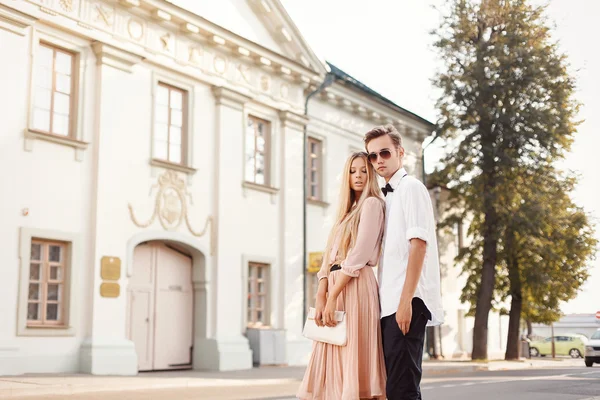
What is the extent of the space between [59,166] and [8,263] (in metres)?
2.24

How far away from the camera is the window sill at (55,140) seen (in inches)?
599

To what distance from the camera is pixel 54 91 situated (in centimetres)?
1614

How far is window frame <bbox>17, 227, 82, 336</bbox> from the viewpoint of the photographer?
14734 millimetres

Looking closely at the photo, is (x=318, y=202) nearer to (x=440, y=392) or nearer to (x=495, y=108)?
(x=495, y=108)

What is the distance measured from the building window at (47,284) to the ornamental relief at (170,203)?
2.29 metres

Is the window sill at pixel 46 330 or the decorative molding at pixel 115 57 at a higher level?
the decorative molding at pixel 115 57

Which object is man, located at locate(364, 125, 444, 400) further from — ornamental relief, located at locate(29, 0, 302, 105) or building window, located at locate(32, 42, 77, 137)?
ornamental relief, located at locate(29, 0, 302, 105)

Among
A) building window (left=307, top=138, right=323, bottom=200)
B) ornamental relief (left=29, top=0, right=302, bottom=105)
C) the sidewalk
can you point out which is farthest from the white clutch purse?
Answer: building window (left=307, top=138, right=323, bottom=200)

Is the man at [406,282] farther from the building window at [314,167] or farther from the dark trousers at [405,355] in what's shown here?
the building window at [314,167]

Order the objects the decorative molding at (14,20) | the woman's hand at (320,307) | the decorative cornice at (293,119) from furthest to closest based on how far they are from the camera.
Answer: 1. the decorative cornice at (293,119)
2. the decorative molding at (14,20)
3. the woman's hand at (320,307)

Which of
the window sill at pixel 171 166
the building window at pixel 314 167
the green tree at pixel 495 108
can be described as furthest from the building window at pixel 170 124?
the green tree at pixel 495 108

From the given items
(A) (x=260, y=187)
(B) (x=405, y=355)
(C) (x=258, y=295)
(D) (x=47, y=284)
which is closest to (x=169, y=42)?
(A) (x=260, y=187)

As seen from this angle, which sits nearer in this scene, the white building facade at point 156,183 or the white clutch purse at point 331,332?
the white clutch purse at point 331,332

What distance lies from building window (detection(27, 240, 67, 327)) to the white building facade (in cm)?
3
